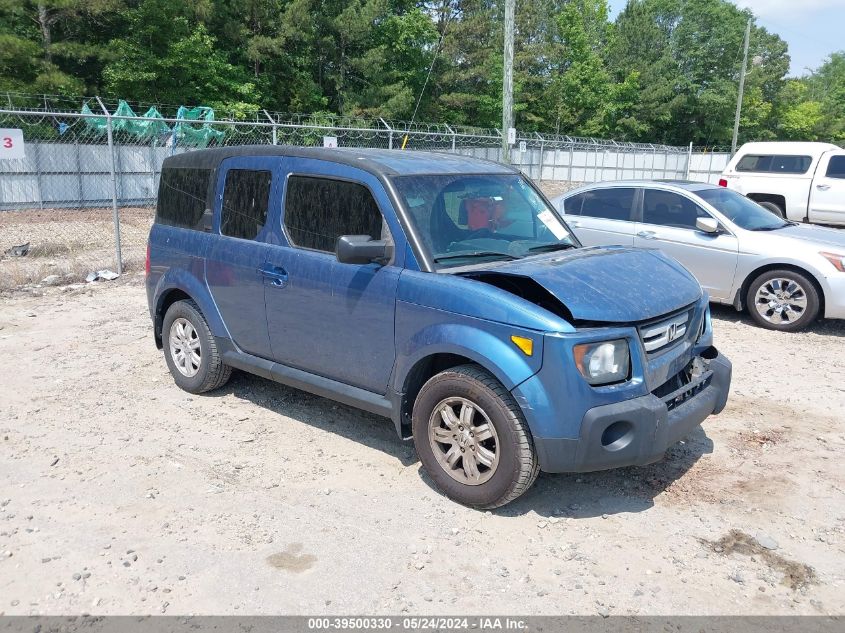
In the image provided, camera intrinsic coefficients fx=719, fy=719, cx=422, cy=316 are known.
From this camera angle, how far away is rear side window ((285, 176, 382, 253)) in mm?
4465

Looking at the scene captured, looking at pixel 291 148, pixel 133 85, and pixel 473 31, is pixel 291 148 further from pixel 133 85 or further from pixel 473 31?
pixel 473 31

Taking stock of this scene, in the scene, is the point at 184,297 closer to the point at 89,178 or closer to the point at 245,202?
the point at 245,202

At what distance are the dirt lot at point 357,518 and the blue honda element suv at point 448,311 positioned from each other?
0.41 m

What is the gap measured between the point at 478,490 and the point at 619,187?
20.1ft

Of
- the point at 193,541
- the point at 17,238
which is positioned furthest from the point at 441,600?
the point at 17,238

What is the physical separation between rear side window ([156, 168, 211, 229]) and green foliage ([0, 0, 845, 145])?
2065 cm

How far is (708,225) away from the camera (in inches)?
321

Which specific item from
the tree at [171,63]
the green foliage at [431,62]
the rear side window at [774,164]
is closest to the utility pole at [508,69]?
the rear side window at [774,164]

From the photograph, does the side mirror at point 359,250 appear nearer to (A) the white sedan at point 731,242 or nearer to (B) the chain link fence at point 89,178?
(A) the white sedan at point 731,242

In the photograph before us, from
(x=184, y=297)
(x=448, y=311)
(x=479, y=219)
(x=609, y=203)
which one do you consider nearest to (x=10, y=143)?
(x=184, y=297)

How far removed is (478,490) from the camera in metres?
A: 3.96

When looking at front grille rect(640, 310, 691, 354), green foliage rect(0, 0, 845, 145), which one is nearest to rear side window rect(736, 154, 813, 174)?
front grille rect(640, 310, 691, 354)

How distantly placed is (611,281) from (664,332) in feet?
1.36

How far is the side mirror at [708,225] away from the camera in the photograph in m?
8.16
